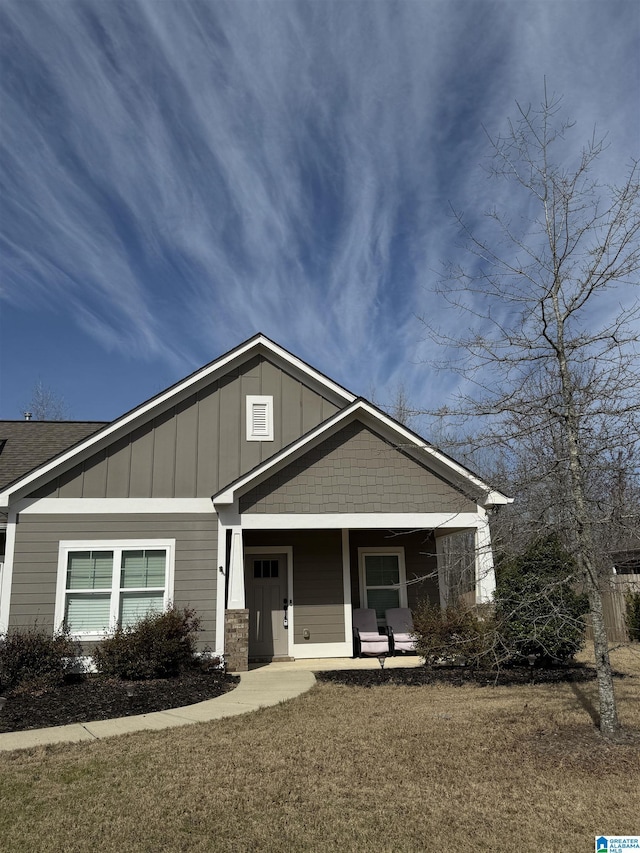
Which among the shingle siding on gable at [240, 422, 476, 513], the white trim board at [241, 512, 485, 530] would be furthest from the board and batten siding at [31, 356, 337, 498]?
the white trim board at [241, 512, 485, 530]

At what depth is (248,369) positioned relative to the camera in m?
14.0

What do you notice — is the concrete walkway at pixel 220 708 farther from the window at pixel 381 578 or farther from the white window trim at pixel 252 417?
the white window trim at pixel 252 417

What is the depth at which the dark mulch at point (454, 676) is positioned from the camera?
10219mm

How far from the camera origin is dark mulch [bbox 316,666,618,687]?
10.2 meters

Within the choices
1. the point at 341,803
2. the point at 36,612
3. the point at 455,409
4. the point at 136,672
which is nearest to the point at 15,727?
the point at 136,672

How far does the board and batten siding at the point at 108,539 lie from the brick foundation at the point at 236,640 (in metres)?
0.44

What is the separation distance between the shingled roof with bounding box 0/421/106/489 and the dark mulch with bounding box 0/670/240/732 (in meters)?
4.96

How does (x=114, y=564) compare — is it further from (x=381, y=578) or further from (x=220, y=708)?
(x=381, y=578)

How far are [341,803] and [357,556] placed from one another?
31.5ft

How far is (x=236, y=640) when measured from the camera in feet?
38.3

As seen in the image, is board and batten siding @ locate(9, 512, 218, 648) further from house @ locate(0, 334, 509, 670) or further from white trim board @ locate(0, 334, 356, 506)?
white trim board @ locate(0, 334, 356, 506)

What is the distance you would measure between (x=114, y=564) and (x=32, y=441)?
204 inches

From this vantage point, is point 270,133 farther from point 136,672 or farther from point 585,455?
point 136,672

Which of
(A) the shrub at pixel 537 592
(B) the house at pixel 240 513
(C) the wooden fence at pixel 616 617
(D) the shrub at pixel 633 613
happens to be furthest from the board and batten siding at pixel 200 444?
(C) the wooden fence at pixel 616 617
